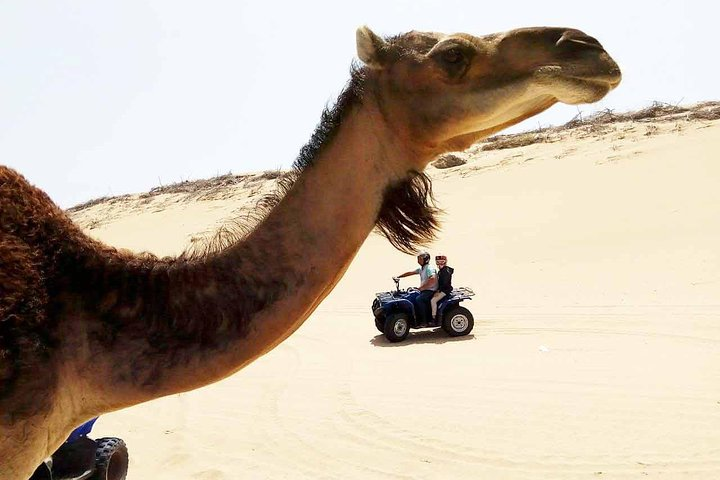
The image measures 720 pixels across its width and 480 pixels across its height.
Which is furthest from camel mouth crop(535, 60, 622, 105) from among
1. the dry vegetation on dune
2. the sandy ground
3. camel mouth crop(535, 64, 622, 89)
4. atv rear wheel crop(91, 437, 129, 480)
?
the dry vegetation on dune

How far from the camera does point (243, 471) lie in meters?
6.16

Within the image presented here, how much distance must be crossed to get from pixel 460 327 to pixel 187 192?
24.9 metres

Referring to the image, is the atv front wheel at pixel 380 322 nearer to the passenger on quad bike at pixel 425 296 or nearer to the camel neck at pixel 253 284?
the passenger on quad bike at pixel 425 296

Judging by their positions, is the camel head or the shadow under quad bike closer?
the camel head

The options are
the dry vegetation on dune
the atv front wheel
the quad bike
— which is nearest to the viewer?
the quad bike

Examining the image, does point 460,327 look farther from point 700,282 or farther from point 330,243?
point 330,243

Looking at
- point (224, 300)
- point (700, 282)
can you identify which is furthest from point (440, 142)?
point (700, 282)

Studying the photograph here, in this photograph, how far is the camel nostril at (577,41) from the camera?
8.70ft

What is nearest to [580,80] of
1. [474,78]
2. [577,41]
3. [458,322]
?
[577,41]

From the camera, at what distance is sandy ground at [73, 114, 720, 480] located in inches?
243

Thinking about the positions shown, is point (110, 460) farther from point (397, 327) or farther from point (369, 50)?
point (397, 327)

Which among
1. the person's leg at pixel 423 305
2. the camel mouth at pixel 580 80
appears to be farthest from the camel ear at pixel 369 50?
the person's leg at pixel 423 305

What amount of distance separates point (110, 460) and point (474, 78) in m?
3.55

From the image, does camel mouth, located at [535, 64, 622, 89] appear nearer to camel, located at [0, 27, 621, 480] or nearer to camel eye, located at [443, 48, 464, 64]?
camel, located at [0, 27, 621, 480]
